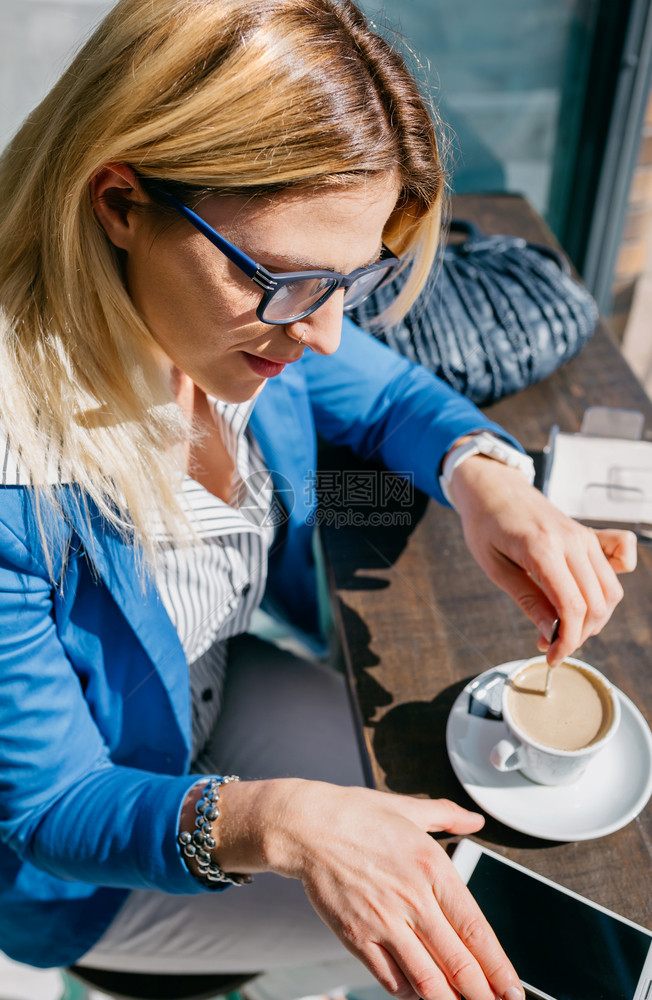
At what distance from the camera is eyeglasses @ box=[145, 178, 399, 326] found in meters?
0.62

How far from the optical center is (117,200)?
664mm

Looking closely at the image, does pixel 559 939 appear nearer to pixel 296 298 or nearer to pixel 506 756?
pixel 506 756

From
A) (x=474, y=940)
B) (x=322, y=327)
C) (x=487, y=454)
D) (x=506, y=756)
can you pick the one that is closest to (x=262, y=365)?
(x=322, y=327)

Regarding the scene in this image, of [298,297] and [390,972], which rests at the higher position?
[298,297]

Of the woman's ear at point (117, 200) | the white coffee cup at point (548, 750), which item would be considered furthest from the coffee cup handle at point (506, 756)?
the woman's ear at point (117, 200)

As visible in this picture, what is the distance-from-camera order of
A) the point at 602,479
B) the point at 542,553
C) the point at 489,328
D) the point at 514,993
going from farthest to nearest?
the point at 489,328, the point at 602,479, the point at 542,553, the point at 514,993

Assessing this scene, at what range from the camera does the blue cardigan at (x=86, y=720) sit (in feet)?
2.34

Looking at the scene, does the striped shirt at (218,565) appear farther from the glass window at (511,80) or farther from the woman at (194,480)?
the glass window at (511,80)

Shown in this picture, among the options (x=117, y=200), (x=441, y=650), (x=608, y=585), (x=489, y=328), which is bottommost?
(x=441, y=650)

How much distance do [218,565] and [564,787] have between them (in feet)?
1.46

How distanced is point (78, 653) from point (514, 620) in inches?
18.5

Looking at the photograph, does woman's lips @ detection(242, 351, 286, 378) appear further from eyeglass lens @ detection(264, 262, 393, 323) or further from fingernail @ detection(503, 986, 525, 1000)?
fingernail @ detection(503, 986, 525, 1000)

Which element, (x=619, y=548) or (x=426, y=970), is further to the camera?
(x=619, y=548)

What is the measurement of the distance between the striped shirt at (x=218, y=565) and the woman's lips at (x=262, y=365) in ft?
0.42
